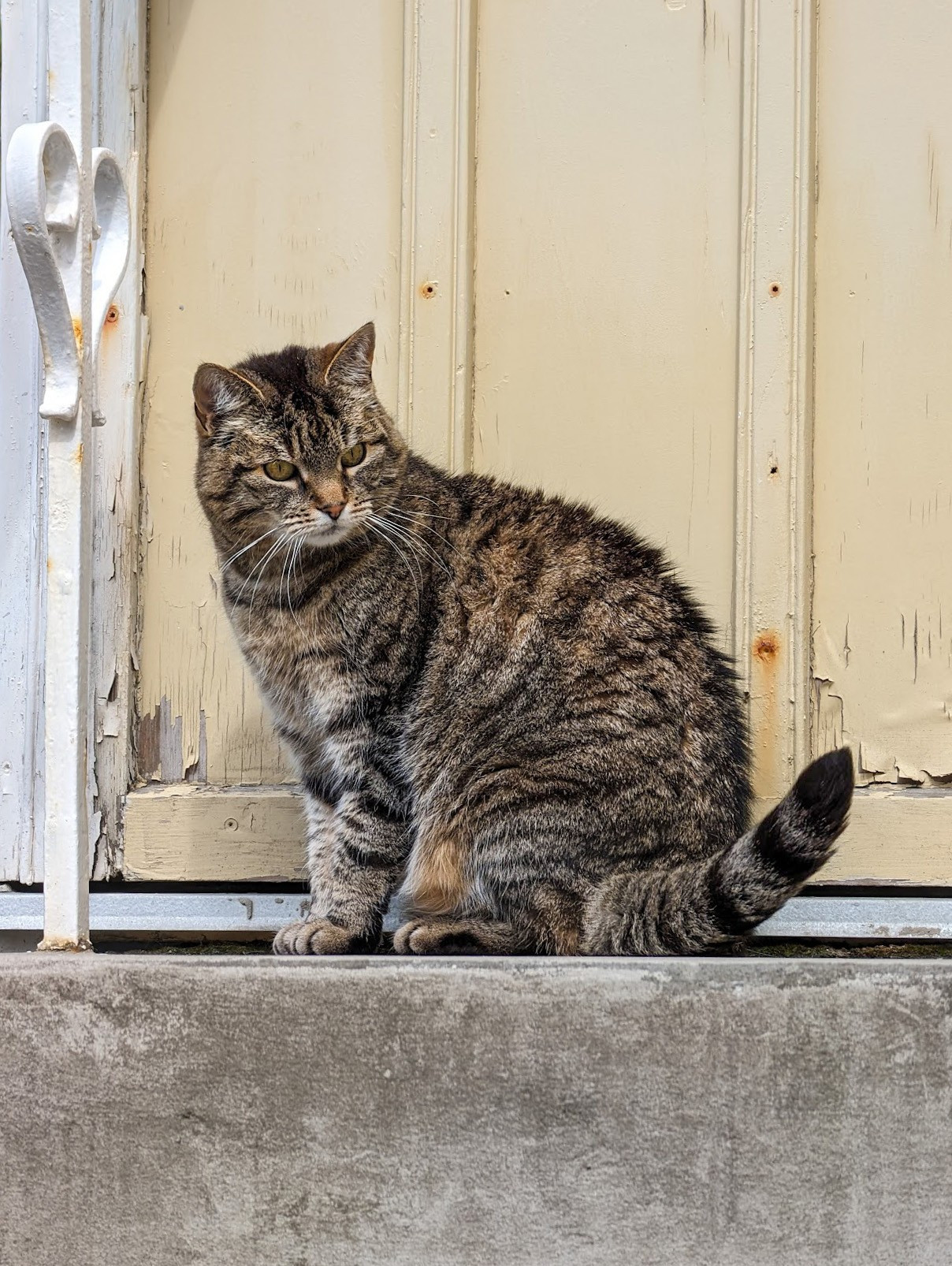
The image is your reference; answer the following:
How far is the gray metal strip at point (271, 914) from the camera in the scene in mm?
3064

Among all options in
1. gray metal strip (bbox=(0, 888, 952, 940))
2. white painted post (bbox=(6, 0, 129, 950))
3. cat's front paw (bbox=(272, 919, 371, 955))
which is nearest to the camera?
white painted post (bbox=(6, 0, 129, 950))

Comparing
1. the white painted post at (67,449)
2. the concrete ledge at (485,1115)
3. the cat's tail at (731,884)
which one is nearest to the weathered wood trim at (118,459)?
the white painted post at (67,449)

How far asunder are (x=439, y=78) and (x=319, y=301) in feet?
1.98

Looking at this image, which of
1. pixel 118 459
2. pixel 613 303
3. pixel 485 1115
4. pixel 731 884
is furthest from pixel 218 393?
pixel 485 1115

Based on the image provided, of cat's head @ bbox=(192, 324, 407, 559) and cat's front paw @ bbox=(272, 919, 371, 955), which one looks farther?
cat's head @ bbox=(192, 324, 407, 559)

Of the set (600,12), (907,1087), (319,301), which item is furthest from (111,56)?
(907,1087)

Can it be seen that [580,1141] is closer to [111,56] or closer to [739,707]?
[739,707]

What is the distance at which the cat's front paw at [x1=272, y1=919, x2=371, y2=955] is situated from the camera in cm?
275

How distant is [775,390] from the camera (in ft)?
10.4

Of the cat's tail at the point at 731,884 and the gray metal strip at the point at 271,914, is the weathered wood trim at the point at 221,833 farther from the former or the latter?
the cat's tail at the point at 731,884

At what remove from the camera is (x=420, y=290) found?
326 cm

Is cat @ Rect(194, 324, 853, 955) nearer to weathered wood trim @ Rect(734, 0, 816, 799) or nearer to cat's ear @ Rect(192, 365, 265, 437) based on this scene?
cat's ear @ Rect(192, 365, 265, 437)

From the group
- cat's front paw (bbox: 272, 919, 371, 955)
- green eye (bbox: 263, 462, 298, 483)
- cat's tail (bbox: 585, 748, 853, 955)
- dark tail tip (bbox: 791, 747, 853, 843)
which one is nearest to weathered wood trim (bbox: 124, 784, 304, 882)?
cat's front paw (bbox: 272, 919, 371, 955)

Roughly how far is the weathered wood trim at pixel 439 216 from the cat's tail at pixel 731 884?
1.22 m
